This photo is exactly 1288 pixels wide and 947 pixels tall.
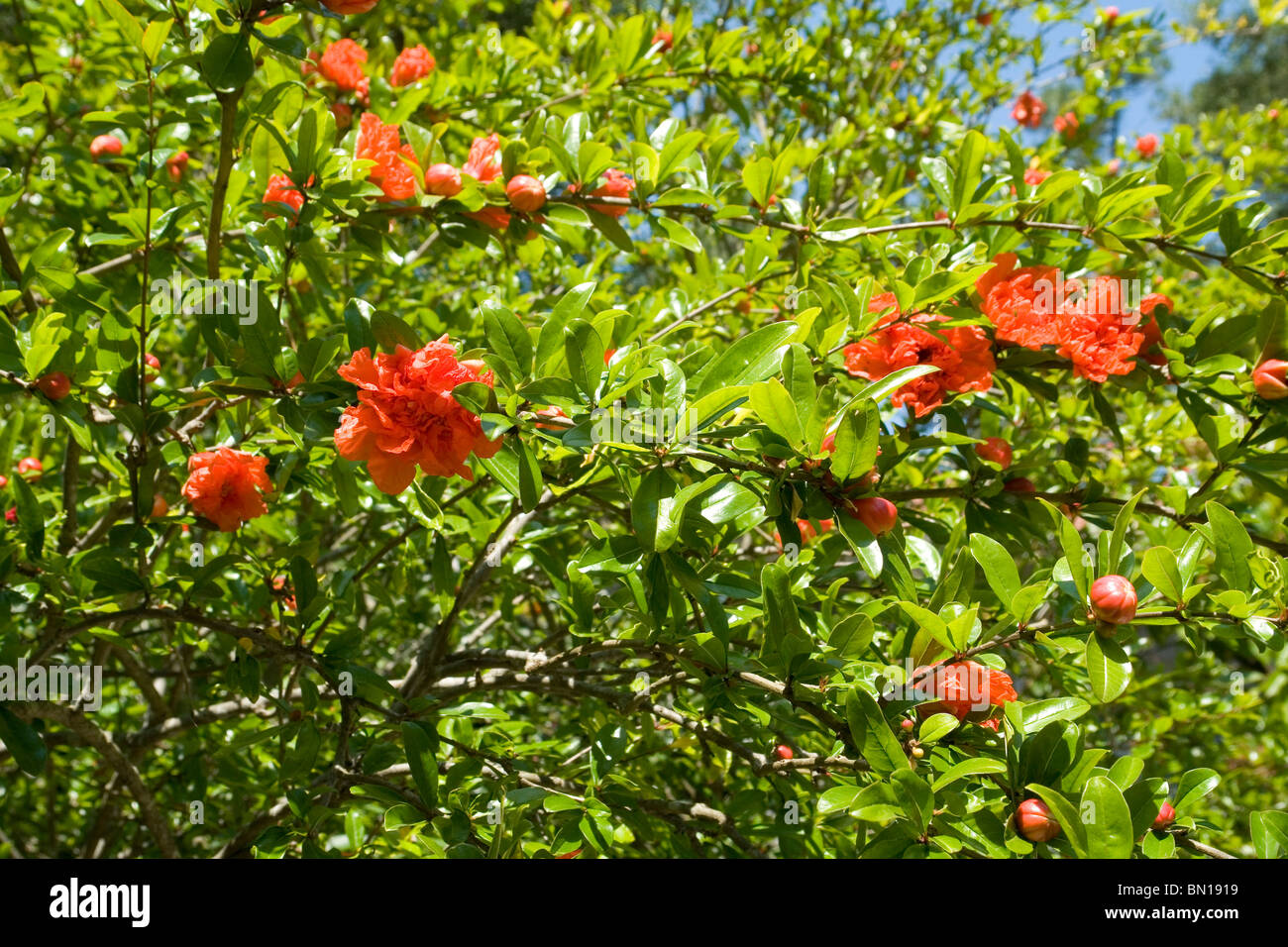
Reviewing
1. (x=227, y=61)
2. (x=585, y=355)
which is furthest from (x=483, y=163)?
(x=585, y=355)

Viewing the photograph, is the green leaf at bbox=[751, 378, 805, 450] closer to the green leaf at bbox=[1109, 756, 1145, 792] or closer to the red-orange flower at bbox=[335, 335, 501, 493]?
the red-orange flower at bbox=[335, 335, 501, 493]

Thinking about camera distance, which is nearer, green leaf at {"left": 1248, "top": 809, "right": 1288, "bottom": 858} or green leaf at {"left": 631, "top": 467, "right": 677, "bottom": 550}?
green leaf at {"left": 631, "top": 467, "right": 677, "bottom": 550}

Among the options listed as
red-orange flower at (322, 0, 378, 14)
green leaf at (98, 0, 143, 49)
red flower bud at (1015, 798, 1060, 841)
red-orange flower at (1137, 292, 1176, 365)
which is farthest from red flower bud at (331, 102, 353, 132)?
red flower bud at (1015, 798, 1060, 841)

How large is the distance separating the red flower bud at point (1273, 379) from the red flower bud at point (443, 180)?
4.28ft

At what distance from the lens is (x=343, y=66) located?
2.11 meters

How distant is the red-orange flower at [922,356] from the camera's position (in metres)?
1.32

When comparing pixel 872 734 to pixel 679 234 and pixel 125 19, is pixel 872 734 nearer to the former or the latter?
pixel 679 234

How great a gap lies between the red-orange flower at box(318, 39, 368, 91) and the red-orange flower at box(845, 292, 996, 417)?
1407 mm

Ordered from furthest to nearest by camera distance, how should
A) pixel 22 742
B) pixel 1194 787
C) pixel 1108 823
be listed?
pixel 22 742 → pixel 1194 787 → pixel 1108 823

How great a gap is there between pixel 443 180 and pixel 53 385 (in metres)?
0.63

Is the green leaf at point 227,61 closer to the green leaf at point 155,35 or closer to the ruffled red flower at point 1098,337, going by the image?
the green leaf at point 155,35

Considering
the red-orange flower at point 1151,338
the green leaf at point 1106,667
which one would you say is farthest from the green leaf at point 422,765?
the red-orange flower at point 1151,338

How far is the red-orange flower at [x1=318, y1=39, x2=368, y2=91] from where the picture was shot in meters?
2.11

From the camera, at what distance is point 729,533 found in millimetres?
Answer: 1432
